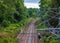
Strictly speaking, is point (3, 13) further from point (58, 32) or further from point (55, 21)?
point (58, 32)

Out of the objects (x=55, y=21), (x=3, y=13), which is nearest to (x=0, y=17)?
(x=3, y=13)

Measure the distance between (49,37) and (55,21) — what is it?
6.67 feet

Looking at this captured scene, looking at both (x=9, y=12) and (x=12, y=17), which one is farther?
(x=12, y=17)

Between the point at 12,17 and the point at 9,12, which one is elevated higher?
the point at 9,12

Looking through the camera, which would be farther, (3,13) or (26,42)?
(3,13)

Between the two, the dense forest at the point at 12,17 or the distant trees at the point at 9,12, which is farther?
the distant trees at the point at 9,12

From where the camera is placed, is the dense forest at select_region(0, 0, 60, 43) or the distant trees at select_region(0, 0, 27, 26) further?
the distant trees at select_region(0, 0, 27, 26)

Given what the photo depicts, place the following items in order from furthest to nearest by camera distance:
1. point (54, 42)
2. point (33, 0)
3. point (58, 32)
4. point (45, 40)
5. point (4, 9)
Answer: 1. point (4, 9)
2. point (33, 0)
3. point (45, 40)
4. point (54, 42)
5. point (58, 32)

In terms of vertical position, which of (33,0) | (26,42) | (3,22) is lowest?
(26,42)

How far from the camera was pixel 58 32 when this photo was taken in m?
17.9

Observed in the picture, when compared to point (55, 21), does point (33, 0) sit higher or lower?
higher

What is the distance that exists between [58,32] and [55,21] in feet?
17.5

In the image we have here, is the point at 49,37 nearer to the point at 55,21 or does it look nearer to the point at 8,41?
the point at 55,21

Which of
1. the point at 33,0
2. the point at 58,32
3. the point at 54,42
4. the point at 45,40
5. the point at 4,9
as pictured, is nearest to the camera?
the point at 58,32
